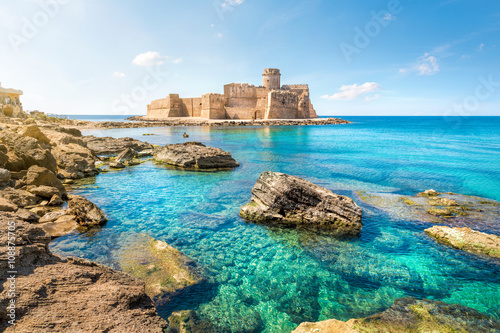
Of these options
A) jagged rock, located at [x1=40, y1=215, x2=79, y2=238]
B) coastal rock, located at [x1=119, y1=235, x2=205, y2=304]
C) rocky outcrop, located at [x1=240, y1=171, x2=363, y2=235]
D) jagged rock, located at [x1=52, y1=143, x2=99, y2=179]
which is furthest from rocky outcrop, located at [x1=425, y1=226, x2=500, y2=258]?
jagged rock, located at [x1=52, y1=143, x2=99, y2=179]

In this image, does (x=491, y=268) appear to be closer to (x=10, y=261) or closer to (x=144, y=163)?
(x=10, y=261)

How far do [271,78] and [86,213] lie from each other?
65.2 metres

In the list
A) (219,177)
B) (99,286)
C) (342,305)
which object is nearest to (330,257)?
(342,305)

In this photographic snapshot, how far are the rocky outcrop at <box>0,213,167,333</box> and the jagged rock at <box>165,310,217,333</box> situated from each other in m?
0.49

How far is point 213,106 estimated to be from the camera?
6372 centimetres

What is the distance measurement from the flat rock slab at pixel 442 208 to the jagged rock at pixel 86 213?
33.2 feet

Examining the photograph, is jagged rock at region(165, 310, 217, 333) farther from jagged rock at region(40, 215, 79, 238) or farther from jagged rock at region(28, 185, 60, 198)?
jagged rock at region(28, 185, 60, 198)

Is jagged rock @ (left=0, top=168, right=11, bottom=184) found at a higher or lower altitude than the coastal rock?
higher

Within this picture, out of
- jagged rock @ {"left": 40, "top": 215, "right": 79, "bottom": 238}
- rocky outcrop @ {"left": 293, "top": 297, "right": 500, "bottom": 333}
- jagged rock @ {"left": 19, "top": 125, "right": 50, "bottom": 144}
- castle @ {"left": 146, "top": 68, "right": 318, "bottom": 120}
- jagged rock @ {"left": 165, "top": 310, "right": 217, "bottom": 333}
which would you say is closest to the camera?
rocky outcrop @ {"left": 293, "top": 297, "right": 500, "bottom": 333}

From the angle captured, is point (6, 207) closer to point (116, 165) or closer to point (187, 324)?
point (187, 324)

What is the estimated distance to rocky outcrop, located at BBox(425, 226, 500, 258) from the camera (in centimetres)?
670

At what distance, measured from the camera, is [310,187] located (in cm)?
903

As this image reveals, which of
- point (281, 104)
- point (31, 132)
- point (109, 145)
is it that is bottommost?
point (109, 145)

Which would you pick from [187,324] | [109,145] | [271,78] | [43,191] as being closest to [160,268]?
[187,324]
